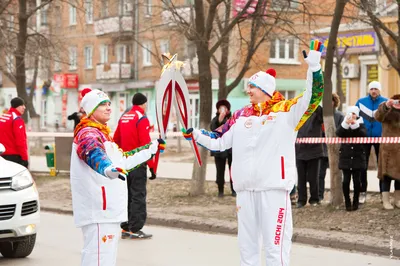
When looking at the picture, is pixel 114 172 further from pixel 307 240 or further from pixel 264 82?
pixel 307 240

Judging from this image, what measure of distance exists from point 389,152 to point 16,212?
5.47m

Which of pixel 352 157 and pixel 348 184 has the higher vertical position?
pixel 352 157

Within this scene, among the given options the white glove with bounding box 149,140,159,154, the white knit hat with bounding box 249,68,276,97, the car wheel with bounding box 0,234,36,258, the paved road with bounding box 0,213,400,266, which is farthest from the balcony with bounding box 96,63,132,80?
the white glove with bounding box 149,140,159,154

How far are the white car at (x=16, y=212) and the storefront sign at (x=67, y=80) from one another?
47113 millimetres

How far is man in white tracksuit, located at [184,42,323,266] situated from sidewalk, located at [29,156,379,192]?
27.0ft

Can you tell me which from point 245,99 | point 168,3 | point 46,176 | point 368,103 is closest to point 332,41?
point 368,103

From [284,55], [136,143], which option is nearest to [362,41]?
[284,55]

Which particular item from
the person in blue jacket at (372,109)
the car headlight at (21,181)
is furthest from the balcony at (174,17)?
the car headlight at (21,181)

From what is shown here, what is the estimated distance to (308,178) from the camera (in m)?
13.4

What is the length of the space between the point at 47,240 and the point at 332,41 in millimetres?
5222

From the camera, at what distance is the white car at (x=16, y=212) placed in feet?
31.2

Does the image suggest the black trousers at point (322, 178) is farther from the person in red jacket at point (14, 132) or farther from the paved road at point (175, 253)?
the person in red jacket at point (14, 132)

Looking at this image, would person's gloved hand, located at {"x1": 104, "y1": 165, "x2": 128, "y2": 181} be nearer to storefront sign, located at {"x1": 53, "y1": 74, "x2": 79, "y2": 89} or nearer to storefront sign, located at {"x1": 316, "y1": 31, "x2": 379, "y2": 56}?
storefront sign, located at {"x1": 316, "y1": 31, "x2": 379, "y2": 56}

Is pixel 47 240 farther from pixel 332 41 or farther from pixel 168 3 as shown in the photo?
pixel 168 3
